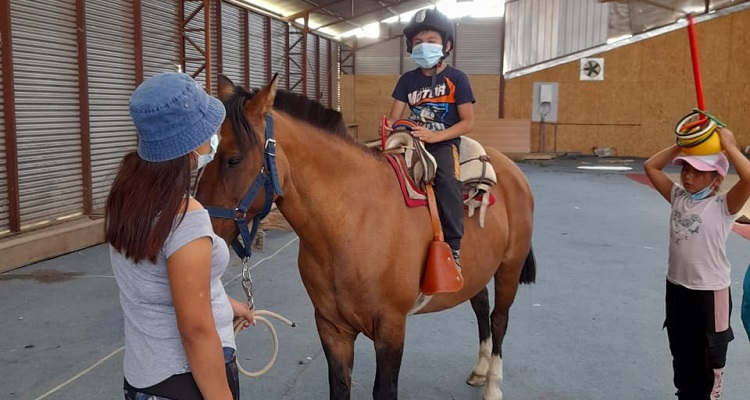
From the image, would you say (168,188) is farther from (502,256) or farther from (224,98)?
(502,256)

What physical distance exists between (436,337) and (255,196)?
2.59 metres

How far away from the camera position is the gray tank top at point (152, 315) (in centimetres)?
134

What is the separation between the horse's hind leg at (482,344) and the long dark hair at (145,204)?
2531 millimetres

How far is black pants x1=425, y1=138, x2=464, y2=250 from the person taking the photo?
8.67ft

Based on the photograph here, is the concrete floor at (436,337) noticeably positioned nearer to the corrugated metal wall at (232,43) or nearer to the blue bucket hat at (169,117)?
the blue bucket hat at (169,117)

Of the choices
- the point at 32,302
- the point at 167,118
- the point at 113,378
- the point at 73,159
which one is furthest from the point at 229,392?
the point at 73,159

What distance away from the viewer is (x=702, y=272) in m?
2.55

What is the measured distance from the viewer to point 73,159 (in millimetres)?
7828

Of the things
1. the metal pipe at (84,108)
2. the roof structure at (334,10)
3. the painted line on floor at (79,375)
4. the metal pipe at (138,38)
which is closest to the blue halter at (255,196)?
the painted line on floor at (79,375)

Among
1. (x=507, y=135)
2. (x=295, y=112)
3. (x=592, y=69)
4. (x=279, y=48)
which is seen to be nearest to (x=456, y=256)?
(x=295, y=112)

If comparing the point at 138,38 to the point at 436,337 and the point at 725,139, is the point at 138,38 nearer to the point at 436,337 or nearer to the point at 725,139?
the point at 436,337

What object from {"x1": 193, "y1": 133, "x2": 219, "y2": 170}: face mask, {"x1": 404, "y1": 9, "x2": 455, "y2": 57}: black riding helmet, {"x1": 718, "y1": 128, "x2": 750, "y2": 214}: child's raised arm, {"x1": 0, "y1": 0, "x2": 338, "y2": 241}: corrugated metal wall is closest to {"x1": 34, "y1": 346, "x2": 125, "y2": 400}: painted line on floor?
{"x1": 193, "y1": 133, "x2": 219, "y2": 170}: face mask

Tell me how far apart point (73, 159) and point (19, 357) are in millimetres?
4645

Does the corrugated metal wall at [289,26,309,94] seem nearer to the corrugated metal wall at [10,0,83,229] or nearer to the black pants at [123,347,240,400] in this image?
the corrugated metal wall at [10,0,83,229]
